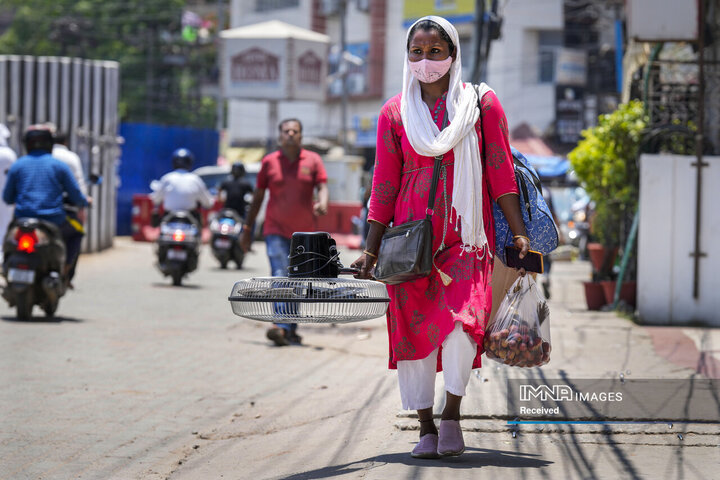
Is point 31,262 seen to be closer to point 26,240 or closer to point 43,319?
point 26,240

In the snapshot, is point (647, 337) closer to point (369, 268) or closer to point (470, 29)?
point (369, 268)

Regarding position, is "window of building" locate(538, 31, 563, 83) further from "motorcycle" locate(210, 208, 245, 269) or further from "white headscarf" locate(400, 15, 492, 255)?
"white headscarf" locate(400, 15, 492, 255)

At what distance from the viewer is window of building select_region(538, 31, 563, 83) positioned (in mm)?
42094

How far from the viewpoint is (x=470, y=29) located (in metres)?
42.2

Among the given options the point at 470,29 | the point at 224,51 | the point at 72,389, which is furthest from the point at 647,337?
the point at 470,29

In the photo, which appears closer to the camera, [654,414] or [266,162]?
[654,414]

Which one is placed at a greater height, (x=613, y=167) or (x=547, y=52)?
(x=547, y=52)

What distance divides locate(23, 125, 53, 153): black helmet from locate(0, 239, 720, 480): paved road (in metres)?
1.62

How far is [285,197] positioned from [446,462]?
4834 millimetres

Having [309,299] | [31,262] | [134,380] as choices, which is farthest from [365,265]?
[31,262]

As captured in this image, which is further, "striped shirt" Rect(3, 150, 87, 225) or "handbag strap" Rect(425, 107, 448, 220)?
"striped shirt" Rect(3, 150, 87, 225)

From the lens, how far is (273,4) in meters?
52.8

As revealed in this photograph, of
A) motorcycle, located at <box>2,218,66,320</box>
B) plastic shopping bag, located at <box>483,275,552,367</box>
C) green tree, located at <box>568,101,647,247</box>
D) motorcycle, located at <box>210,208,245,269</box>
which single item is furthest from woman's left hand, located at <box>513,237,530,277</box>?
motorcycle, located at <box>210,208,245,269</box>

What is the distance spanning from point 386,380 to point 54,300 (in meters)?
4.44
